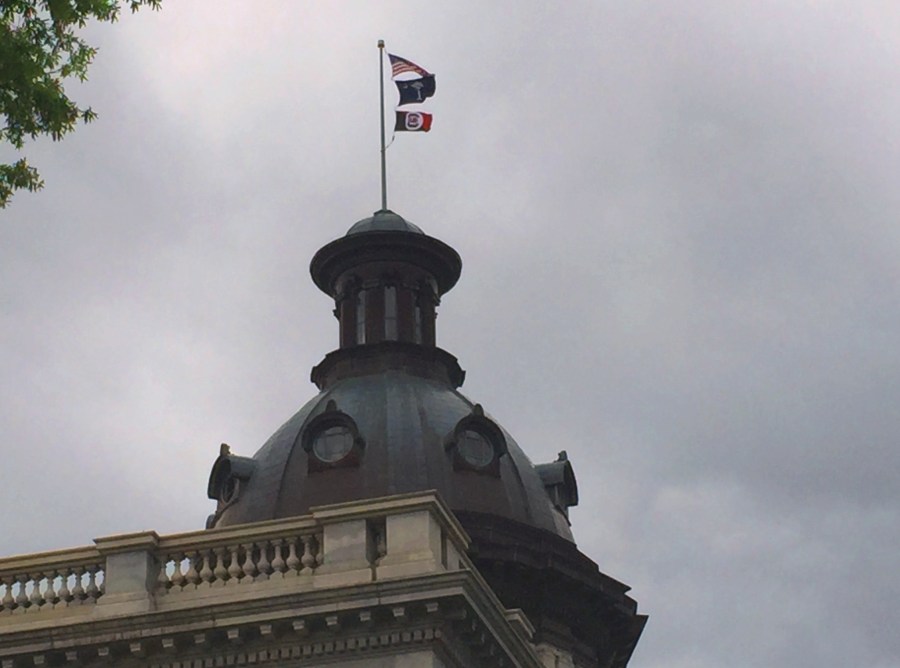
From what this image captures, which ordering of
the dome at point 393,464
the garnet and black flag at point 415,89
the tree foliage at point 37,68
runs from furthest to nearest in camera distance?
1. the garnet and black flag at point 415,89
2. the dome at point 393,464
3. the tree foliage at point 37,68

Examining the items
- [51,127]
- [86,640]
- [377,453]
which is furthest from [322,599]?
[377,453]

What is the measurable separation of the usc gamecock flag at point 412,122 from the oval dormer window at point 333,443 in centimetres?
1131

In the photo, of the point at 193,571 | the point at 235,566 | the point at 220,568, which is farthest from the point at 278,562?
the point at 193,571

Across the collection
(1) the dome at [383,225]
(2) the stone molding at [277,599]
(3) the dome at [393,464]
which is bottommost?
(2) the stone molding at [277,599]

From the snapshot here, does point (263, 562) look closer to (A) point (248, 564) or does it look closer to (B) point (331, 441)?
(A) point (248, 564)

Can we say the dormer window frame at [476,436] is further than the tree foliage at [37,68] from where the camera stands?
Yes

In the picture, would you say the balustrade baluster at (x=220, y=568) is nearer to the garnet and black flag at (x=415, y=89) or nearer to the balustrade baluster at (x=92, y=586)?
the balustrade baluster at (x=92, y=586)

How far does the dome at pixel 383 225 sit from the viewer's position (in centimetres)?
5925

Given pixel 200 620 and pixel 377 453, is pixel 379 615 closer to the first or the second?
pixel 200 620

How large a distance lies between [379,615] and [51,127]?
8.20 meters

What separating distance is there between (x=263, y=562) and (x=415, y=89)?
3183cm

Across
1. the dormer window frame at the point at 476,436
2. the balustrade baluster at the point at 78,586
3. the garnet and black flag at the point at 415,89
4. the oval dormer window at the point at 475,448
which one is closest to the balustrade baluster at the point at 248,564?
the balustrade baluster at the point at 78,586

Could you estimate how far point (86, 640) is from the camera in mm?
27234

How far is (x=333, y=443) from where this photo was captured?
5047 centimetres
